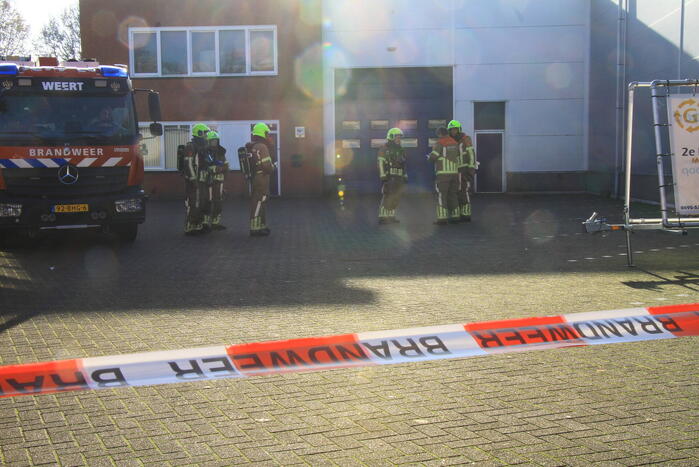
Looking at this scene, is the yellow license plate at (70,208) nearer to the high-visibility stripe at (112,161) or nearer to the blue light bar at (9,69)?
the high-visibility stripe at (112,161)

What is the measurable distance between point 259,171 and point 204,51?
580 inches

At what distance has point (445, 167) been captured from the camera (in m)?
15.5

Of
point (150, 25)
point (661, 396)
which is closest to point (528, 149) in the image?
point (150, 25)

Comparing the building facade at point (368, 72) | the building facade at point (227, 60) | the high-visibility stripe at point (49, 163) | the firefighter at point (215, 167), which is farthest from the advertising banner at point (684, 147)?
the building facade at point (227, 60)

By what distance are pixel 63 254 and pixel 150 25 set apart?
1700 cm

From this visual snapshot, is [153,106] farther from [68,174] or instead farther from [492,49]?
[492,49]

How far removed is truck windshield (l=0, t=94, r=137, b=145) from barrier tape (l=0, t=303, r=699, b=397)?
29.3 ft

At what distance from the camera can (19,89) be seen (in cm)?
1237

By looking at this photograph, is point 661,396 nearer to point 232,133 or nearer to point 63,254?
point 63,254

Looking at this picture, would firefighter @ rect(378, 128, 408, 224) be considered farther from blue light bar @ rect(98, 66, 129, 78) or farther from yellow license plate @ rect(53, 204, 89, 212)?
yellow license plate @ rect(53, 204, 89, 212)

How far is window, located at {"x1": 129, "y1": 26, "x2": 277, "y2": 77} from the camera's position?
27.2 metres

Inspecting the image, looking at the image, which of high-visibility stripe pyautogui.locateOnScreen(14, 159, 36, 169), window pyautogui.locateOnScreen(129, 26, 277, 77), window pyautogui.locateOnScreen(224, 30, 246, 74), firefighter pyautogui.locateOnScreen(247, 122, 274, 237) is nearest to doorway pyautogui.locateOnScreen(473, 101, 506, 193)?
window pyautogui.locateOnScreen(129, 26, 277, 77)

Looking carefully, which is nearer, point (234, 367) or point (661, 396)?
point (234, 367)

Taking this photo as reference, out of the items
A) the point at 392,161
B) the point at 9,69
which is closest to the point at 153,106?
the point at 9,69
